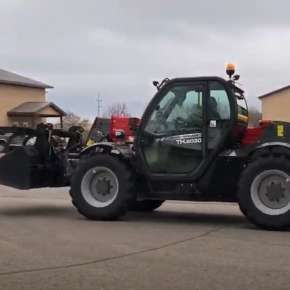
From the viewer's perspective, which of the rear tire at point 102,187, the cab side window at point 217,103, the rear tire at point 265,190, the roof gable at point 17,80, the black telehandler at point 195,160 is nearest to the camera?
the rear tire at point 265,190

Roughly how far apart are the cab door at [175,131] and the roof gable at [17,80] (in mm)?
43004

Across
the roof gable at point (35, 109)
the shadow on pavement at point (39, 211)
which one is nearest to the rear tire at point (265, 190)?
the shadow on pavement at point (39, 211)

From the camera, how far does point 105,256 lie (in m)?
7.85

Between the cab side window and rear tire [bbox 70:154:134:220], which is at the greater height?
the cab side window

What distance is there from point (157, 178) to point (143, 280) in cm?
409

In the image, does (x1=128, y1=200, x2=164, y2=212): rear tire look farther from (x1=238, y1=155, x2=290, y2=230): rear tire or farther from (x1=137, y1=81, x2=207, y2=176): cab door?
(x1=238, y1=155, x2=290, y2=230): rear tire

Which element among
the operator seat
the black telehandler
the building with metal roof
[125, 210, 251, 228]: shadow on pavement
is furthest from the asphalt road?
the building with metal roof

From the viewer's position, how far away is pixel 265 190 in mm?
9883

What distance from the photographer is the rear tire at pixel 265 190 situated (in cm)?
970

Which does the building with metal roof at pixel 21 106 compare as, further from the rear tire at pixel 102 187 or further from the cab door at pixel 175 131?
the cab door at pixel 175 131

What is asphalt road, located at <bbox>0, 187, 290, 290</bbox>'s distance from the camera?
263 inches

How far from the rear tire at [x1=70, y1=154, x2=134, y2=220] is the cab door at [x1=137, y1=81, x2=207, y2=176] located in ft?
1.49

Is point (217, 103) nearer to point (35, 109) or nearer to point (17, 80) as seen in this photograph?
point (35, 109)

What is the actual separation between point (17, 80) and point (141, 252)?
48020 mm
